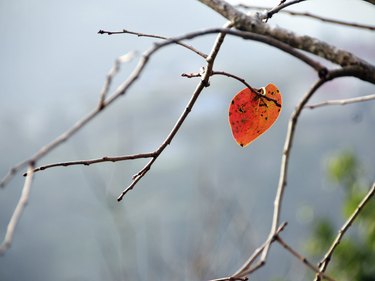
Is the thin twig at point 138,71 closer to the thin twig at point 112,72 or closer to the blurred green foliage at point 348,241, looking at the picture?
the thin twig at point 112,72

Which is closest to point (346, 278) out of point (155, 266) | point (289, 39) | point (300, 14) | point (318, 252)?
point (318, 252)

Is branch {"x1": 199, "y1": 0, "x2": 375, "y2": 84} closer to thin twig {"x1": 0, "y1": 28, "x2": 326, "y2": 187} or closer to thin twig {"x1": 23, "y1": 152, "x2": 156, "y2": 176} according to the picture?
thin twig {"x1": 0, "y1": 28, "x2": 326, "y2": 187}

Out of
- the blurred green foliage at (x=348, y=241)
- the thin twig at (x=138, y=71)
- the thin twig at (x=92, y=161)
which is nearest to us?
the thin twig at (x=138, y=71)

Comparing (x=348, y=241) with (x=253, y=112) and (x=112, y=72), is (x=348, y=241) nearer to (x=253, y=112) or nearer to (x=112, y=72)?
(x=253, y=112)

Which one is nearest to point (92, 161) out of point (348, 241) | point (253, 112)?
point (253, 112)

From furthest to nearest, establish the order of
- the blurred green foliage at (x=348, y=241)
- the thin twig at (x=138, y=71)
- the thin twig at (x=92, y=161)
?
1. the blurred green foliage at (x=348, y=241)
2. the thin twig at (x=92, y=161)
3. the thin twig at (x=138, y=71)

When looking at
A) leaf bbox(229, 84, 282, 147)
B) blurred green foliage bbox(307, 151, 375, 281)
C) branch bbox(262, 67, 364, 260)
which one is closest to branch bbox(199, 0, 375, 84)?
branch bbox(262, 67, 364, 260)

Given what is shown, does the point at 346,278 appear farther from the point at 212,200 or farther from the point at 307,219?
the point at 212,200

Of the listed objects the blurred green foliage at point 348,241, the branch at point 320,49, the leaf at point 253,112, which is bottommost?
the blurred green foliage at point 348,241

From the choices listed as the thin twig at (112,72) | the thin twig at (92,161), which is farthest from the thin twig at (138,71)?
the thin twig at (92,161)
